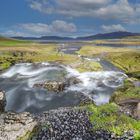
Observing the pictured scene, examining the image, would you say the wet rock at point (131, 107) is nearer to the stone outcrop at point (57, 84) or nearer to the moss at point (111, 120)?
the moss at point (111, 120)

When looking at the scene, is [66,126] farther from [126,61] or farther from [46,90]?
[126,61]

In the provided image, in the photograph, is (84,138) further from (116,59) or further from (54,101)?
(116,59)

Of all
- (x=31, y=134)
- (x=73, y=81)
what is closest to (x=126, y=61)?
(x=73, y=81)

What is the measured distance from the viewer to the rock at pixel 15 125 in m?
35.8

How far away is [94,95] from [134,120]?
4097cm

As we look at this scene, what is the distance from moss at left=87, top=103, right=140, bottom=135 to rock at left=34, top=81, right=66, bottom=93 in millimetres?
42609

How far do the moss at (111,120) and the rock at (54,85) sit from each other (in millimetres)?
42609

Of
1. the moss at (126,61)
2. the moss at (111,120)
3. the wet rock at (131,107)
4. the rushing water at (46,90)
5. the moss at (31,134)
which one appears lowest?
the moss at (126,61)

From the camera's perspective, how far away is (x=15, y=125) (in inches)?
1474

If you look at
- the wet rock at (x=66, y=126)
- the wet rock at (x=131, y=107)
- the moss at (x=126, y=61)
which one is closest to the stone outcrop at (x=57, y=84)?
the wet rock at (x=131, y=107)

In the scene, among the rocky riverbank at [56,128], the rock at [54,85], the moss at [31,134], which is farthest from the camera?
the rock at [54,85]

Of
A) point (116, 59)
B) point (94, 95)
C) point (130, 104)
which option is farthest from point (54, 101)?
point (116, 59)

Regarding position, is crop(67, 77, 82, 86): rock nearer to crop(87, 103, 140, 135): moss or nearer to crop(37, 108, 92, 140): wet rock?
crop(87, 103, 140, 135): moss

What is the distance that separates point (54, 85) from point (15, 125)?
47.5 meters
